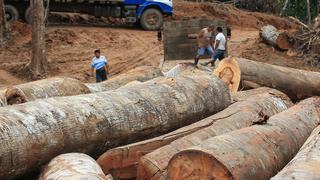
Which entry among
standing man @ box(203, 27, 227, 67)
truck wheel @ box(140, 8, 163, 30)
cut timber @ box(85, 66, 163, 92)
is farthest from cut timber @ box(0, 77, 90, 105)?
truck wheel @ box(140, 8, 163, 30)

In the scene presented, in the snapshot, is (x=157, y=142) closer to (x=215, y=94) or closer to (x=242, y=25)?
(x=215, y=94)

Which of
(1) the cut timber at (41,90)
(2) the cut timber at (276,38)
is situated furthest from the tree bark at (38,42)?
(1) the cut timber at (41,90)

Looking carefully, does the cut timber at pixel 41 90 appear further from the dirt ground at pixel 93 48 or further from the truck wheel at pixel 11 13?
the truck wheel at pixel 11 13

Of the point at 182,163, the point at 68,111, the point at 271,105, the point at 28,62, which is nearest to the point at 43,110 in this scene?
the point at 68,111

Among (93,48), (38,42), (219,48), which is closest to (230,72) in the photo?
(219,48)

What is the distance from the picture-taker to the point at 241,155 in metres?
6.16

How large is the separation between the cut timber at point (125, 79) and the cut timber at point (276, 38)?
9.37 metres

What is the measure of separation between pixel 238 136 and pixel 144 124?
1.52m

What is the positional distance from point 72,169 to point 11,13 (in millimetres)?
18311

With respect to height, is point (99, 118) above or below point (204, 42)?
above

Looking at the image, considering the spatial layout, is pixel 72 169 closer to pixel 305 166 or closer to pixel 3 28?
pixel 305 166

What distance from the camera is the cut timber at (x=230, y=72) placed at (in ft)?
35.8

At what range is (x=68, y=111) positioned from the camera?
7078 mm

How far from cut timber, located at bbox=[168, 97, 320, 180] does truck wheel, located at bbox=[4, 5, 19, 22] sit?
57.4 feet
